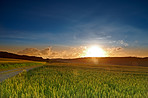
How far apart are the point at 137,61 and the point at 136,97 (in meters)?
158

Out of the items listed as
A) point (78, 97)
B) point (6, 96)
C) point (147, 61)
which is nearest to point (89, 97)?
point (78, 97)

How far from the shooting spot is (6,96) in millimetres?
7340

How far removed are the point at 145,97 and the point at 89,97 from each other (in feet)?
9.58

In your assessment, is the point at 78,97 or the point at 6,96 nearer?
the point at 78,97

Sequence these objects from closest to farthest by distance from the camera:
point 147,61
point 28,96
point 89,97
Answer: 1. point 28,96
2. point 89,97
3. point 147,61

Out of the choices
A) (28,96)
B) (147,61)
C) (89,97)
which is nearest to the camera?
(28,96)

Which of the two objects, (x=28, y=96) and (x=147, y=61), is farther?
(x=147, y=61)

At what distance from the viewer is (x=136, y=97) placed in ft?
24.2

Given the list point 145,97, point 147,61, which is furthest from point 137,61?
point 145,97

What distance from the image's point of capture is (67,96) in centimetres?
722

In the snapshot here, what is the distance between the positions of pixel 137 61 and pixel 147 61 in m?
9.24

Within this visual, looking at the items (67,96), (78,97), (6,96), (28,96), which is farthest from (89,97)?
(6,96)

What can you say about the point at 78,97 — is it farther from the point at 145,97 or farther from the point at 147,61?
the point at 147,61

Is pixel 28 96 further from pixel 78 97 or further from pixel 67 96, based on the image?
pixel 78 97
